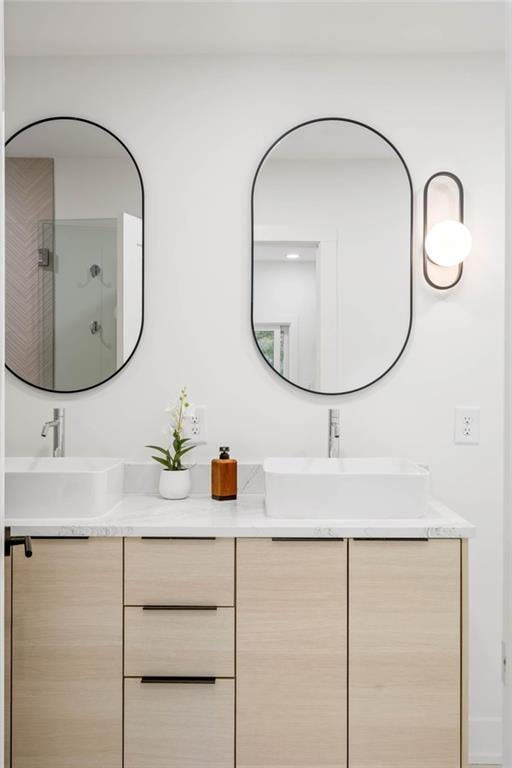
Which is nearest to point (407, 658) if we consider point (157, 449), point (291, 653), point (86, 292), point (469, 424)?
point (291, 653)

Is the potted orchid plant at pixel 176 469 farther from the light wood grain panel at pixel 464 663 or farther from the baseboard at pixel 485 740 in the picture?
the baseboard at pixel 485 740

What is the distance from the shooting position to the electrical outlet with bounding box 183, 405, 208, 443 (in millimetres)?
2244

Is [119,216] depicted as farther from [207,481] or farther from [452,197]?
[452,197]

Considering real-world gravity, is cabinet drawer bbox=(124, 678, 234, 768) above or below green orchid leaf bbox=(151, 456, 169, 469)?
below

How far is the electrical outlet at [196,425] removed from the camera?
7.36 feet

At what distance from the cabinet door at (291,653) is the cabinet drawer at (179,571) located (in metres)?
0.05

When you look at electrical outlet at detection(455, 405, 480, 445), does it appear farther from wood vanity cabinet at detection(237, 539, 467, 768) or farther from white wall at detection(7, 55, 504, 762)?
wood vanity cabinet at detection(237, 539, 467, 768)

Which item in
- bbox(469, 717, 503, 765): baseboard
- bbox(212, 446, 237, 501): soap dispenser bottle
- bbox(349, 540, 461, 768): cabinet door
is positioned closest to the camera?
bbox(349, 540, 461, 768): cabinet door

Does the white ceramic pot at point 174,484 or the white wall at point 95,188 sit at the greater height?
the white wall at point 95,188

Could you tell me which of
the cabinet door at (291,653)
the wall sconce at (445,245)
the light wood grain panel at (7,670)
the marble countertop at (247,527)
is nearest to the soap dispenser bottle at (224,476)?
the marble countertop at (247,527)

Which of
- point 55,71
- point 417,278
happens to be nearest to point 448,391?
point 417,278

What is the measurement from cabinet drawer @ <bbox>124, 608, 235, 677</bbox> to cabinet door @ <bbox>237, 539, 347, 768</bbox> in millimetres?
44

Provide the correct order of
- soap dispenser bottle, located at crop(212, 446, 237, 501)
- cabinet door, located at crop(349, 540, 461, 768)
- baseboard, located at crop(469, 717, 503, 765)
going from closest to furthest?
1. cabinet door, located at crop(349, 540, 461, 768)
2. soap dispenser bottle, located at crop(212, 446, 237, 501)
3. baseboard, located at crop(469, 717, 503, 765)

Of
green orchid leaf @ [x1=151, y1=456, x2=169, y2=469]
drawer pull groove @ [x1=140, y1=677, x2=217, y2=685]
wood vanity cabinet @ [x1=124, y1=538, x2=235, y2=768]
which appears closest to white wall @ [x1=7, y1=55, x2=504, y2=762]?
green orchid leaf @ [x1=151, y1=456, x2=169, y2=469]
